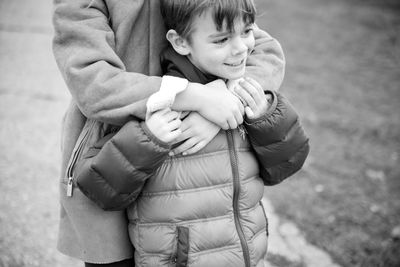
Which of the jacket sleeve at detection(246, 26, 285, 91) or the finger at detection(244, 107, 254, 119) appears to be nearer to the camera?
the finger at detection(244, 107, 254, 119)

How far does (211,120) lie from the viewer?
4.99ft

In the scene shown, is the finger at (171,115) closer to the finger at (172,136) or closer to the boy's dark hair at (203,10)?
the finger at (172,136)

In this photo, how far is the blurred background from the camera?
2877mm

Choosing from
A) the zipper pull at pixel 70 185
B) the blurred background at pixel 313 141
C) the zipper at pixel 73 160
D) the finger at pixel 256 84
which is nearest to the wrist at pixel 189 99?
the finger at pixel 256 84

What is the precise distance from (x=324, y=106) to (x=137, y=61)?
3619 mm

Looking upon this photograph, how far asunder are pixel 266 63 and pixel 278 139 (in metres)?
0.35

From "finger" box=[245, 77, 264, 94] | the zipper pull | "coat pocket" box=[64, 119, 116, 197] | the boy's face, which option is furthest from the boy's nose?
the zipper pull

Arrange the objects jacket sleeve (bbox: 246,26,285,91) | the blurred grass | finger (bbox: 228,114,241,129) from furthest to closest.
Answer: the blurred grass, jacket sleeve (bbox: 246,26,285,91), finger (bbox: 228,114,241,129)

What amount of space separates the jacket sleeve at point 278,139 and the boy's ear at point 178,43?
0.36 meters

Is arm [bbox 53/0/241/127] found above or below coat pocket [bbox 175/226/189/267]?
above

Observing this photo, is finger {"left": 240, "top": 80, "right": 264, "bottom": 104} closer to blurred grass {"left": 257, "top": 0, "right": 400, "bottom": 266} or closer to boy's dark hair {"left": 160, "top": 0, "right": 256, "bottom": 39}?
boy's dark hair {"left": 160, "top": 0, "right": 256, "bottom": 39}

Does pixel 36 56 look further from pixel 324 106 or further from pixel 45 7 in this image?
pixel 324 106

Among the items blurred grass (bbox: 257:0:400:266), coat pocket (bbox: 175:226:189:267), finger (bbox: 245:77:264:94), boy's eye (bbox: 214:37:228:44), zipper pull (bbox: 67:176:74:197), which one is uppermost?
Answer: boy's eye (bbox: 214:37:228:44)

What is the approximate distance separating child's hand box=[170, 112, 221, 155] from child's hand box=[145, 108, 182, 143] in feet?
0.24
